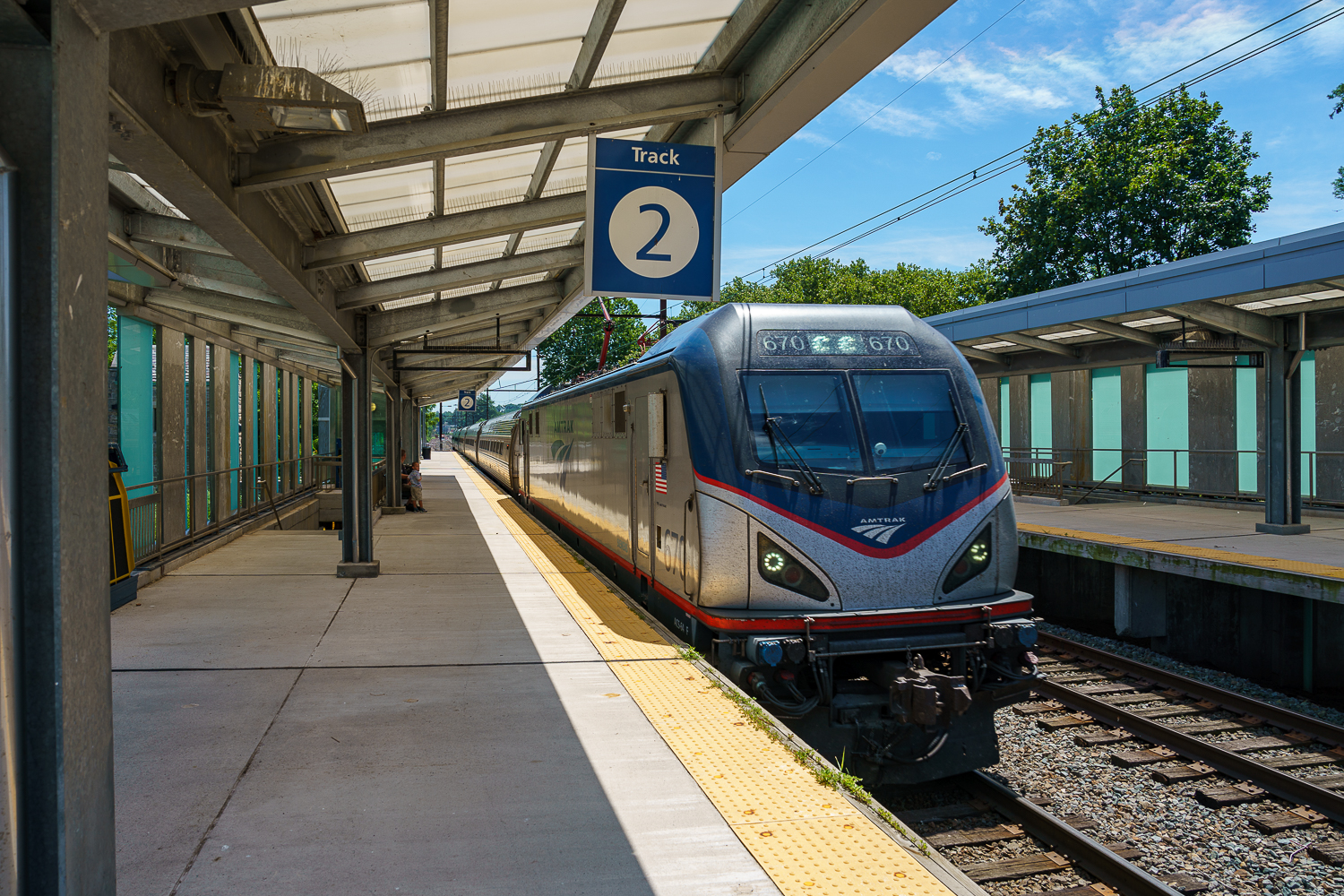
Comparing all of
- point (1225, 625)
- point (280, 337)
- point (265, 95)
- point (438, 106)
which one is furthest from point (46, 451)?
point (280, 337)

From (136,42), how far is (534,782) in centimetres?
361

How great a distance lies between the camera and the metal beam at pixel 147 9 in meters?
2.26

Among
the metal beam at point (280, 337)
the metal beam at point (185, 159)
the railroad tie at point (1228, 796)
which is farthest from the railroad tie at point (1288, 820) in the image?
the metal beam at point (280, 337)

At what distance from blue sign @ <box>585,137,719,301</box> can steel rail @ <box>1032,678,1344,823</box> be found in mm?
3892

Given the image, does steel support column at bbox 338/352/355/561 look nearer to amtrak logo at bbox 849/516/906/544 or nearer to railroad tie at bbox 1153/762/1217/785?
amtrak logo at bbox 849/516/906/544

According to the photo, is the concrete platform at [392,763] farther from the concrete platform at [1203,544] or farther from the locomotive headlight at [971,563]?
the concrete platform at [1203,544]

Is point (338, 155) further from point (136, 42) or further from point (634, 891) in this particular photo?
point (634, 891)

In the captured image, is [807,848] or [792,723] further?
[792,723]

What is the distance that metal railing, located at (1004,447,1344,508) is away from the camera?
1441 cm

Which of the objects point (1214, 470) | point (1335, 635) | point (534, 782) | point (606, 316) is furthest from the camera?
point (1214, 470)

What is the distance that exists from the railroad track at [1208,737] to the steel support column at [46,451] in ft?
20.3

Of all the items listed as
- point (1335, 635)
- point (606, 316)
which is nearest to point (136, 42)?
point (606, 316)

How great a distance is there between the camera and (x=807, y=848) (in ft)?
11.8

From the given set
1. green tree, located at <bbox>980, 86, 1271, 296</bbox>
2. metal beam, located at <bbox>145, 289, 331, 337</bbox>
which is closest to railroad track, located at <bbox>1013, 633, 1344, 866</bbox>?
metal beam, located at <bbox>145, 289, 331, 337</bbox>
